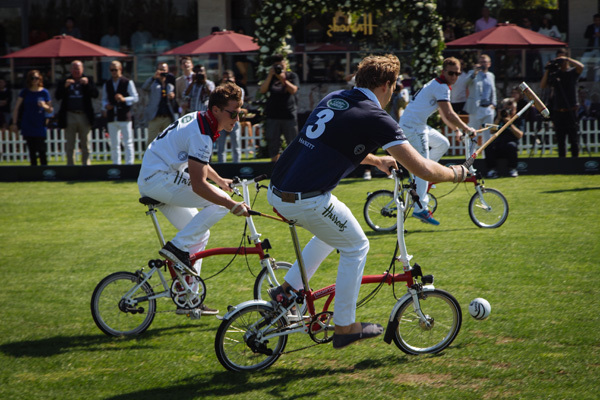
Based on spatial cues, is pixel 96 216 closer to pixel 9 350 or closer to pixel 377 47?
pixel 9 350

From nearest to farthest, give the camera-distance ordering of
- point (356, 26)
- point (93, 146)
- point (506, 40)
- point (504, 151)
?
point (504, 151) < point (93, 146) < point (506, 40) < point (356, 26)

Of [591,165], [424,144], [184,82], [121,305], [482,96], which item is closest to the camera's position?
[121,305]

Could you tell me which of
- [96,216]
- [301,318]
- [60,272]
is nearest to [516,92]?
[96,216]

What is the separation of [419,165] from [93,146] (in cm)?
1499

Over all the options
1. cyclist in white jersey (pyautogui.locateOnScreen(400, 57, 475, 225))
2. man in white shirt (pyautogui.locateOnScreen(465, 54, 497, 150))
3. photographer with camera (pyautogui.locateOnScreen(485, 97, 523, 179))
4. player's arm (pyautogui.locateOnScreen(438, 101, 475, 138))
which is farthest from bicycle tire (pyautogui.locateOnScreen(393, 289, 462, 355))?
man in white shirt (pyautogui.locateOnScreen(465, 54, 497, 150))

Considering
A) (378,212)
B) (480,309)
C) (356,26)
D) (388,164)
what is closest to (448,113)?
(378,212)

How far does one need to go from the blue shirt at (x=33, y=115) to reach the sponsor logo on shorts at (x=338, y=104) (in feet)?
39.9

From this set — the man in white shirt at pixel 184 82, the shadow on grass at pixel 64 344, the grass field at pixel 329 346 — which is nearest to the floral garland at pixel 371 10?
the man in white shirt at pixel 184 82

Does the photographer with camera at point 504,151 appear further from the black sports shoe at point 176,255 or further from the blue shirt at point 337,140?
the blue shirt at point 337,140

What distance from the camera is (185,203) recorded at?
6176mm

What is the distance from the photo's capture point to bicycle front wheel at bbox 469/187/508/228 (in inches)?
393

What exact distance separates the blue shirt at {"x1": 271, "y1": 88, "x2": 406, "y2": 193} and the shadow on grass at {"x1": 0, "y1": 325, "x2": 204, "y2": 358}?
1989 millimetres

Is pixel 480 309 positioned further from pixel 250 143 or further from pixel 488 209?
pixel 250 143

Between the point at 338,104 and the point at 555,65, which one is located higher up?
the point at 555,65
